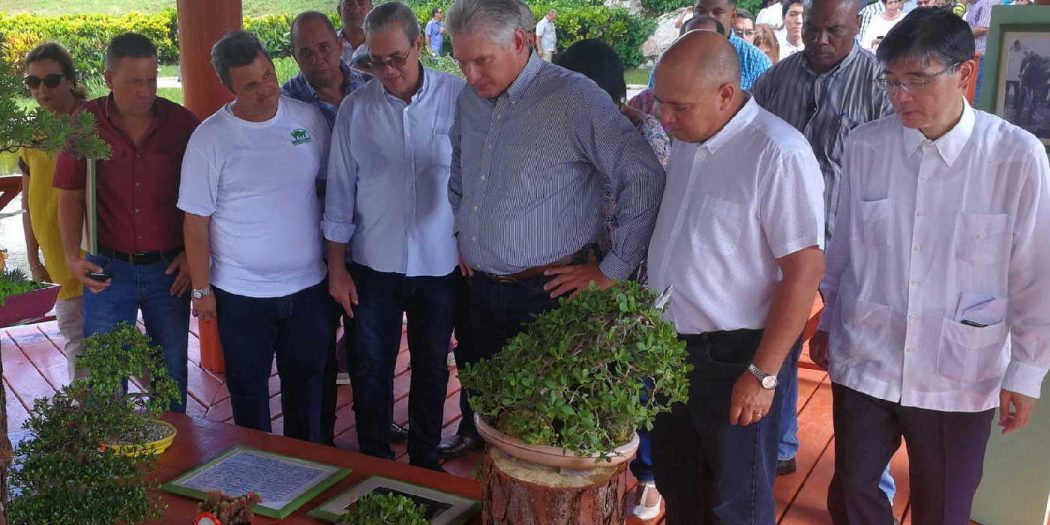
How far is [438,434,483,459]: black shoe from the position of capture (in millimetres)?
3387

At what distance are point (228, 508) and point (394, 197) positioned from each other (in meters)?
1.39

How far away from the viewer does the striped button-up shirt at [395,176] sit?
2.83m

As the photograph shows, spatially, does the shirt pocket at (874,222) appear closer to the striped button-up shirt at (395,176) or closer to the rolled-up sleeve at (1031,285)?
the rolled-up sleeve at (1031,285)

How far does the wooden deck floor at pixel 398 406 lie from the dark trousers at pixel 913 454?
82 centimetres

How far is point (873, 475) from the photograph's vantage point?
209cm

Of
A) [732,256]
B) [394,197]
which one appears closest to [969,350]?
[732,256]

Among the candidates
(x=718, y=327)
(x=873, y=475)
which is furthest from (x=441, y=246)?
(x=873, y=475)

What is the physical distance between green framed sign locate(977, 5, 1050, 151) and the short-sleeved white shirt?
39.9 inches

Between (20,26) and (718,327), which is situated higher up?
(20,26)

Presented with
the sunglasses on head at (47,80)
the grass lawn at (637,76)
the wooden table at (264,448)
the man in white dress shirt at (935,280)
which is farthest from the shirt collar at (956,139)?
the grass lawn at (637,76)

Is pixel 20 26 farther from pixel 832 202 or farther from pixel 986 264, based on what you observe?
pixel 986 264

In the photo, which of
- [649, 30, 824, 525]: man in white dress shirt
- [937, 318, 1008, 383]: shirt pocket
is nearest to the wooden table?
[649, 30, 824, 525]: man in white dress shirt

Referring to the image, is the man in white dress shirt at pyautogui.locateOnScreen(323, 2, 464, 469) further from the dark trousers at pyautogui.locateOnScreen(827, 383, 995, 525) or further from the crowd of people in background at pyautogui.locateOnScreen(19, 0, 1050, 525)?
the dark trousers at pyautogui.locateOnScreen(827, 383, 995, 525)

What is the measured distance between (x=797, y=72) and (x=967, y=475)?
1.48m
